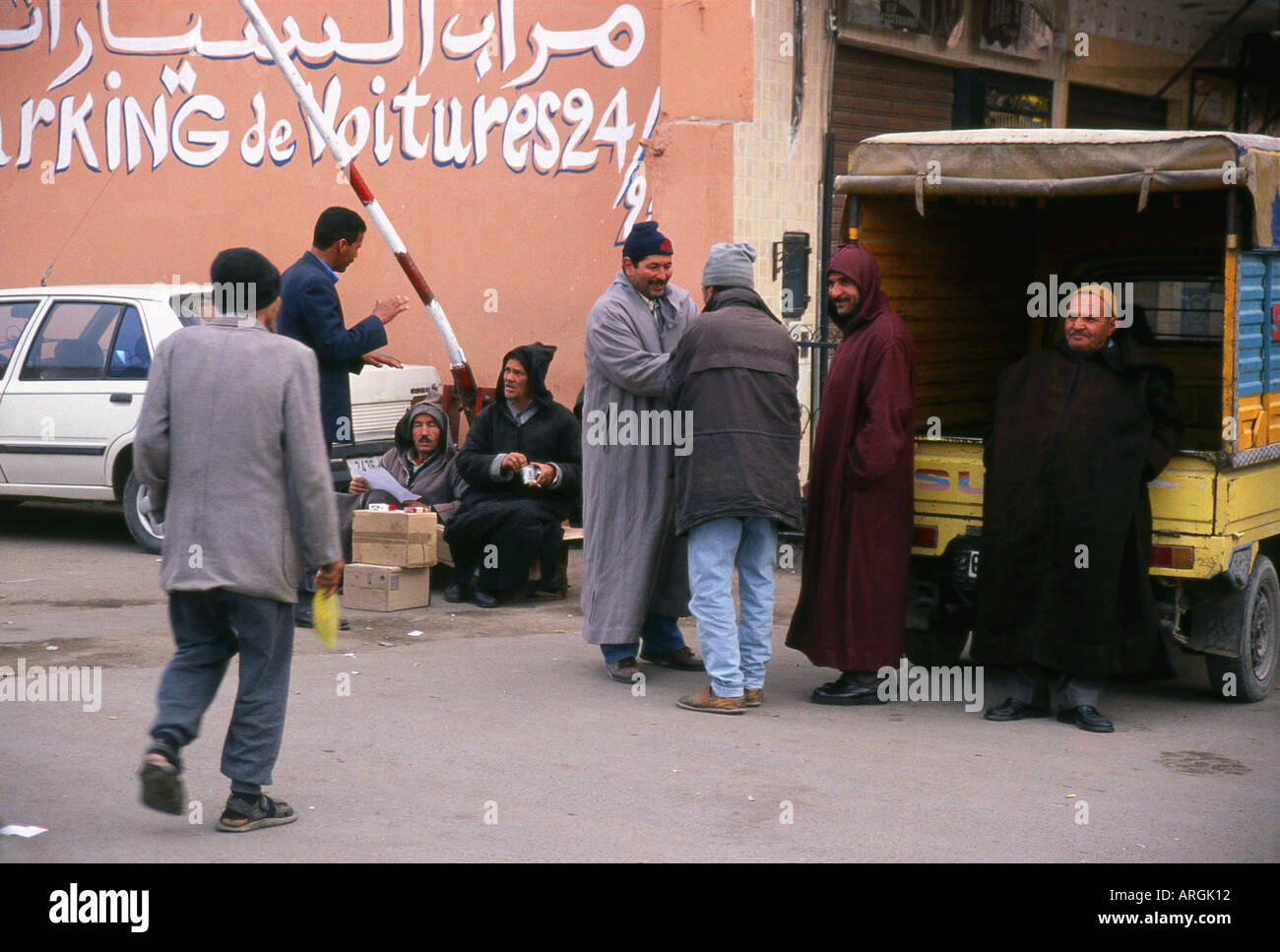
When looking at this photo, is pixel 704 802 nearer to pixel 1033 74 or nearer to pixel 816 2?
pixel 816 2

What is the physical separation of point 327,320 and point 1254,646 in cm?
443

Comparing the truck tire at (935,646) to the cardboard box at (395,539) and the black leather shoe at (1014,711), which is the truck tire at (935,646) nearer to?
the black leather shoe at (1014,711)

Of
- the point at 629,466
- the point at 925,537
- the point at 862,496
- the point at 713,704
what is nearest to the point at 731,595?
the point at 713,704

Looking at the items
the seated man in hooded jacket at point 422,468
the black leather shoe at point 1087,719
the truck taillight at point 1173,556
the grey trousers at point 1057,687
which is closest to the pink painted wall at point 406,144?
the seated man in hooded jacket at point 422,468

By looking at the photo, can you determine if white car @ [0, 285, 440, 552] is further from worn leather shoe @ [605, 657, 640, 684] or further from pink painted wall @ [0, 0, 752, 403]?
worn leather shoe @ [605, 657, 640, 684]

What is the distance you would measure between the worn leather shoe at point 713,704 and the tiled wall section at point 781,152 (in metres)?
4.36

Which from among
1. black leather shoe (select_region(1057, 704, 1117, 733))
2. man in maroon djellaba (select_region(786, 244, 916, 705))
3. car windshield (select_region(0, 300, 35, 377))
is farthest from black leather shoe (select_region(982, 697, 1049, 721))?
car windshield (select_region(0, 300, 35, 377))

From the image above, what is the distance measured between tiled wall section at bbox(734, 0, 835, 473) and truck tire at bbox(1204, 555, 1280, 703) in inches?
167

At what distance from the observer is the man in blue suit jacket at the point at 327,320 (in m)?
7.47

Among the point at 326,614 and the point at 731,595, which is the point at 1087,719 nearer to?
the point at 731,595

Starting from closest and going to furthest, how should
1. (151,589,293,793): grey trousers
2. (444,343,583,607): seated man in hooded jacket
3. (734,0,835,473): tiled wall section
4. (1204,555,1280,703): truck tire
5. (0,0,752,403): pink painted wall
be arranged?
(151,589,293,793): grey trousers → (1204,555,1280,703): truck tire → (444,343,583,607): seated man in hooded jacket → (734,0,835,473): tiled wall section → (0,0,752,403): pink painted wall

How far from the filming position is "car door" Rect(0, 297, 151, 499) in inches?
393

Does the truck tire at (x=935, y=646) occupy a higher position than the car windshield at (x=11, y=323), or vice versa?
the car windshield at (x=11, y=323)

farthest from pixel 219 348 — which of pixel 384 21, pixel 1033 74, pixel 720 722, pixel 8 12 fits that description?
pixel 8 12
